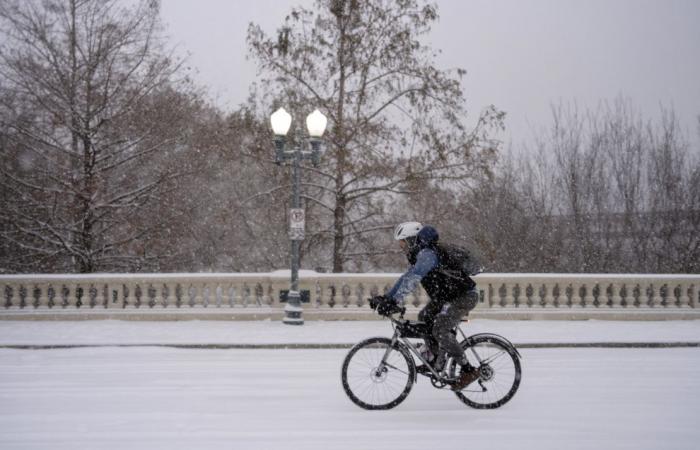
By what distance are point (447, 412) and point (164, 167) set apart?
49.4ft

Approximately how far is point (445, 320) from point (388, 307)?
0.61m

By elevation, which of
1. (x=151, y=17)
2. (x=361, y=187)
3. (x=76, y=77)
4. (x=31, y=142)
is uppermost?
(x=151, y=17)

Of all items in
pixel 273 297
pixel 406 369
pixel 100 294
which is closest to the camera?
pixel 406 369

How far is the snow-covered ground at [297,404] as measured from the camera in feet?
17.5

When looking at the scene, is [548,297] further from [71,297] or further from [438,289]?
[71,297]

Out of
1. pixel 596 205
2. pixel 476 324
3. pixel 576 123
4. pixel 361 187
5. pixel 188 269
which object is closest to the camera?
pixel 476 324

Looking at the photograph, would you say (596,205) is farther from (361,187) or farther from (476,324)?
(476,324)

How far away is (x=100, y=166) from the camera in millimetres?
18016

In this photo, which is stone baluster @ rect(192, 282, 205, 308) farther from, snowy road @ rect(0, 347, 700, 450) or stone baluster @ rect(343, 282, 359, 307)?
snowy road @ rect(0, 347, 700, 450)

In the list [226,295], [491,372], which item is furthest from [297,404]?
[226,295]

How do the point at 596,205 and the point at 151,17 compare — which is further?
the point at 596,205

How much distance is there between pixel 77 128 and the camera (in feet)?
56.1

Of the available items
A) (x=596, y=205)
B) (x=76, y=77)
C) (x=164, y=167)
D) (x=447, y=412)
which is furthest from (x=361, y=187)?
(x=447, y=412)

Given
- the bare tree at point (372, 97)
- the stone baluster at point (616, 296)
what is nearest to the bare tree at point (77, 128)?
the bare tree at point (372, 97)
